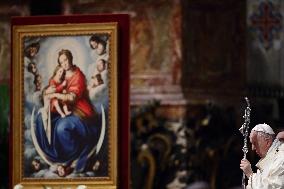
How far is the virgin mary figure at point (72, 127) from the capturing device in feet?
51.0

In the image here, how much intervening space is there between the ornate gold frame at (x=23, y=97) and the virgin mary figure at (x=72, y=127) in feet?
0.55

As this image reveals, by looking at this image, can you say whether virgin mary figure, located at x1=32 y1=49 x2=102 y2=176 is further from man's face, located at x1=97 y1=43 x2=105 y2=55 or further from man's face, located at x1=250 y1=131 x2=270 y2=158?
man's face, located at x1=250 y1=131 x2=270 y2=158

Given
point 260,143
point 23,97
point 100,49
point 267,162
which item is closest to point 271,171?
point 267,162

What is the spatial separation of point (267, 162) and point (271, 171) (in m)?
0.11

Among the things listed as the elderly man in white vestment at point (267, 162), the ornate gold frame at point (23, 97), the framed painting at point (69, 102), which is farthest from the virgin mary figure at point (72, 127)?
the elderly man in white vestment at point (267, 162)

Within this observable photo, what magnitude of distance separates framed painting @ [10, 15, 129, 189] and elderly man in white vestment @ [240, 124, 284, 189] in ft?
7.98

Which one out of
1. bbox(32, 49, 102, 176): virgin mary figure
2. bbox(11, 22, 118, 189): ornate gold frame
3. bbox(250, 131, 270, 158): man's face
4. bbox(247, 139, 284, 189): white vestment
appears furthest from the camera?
bbox(32, 49, 102, 176): virgin mary figure

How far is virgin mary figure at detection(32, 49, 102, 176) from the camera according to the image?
15531 mm

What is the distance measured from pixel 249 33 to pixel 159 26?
2.30 metres

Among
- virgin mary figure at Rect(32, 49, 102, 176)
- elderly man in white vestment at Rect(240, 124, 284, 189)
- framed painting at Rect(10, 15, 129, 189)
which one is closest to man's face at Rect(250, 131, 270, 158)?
elderly man in white vestment at Rect(240, 124, 284, 189)

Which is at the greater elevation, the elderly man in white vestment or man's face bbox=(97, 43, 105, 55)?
man's face bbox=(97, 43, 105, 55)

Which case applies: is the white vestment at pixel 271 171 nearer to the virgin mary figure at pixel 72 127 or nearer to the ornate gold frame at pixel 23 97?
the ornate gold frame at pixel 23 97

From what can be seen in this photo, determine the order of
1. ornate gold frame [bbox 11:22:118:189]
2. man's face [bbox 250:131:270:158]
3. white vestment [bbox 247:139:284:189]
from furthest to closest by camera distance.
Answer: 1. ornate gold frame [bbox 11:22:118:189]
2. man's face [bbox 250:131:270:158]
3. white vestment [bbox 247:139:284:189]

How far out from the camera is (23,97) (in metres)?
15.7
